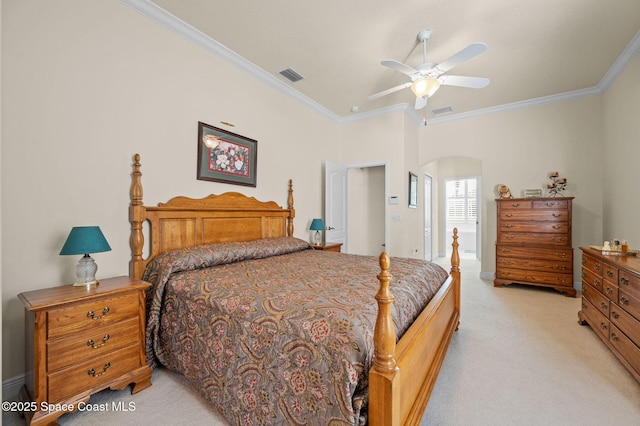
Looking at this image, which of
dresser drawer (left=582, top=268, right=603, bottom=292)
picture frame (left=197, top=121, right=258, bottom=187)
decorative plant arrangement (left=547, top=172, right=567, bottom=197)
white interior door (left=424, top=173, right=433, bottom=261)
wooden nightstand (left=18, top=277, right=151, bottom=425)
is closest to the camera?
wooden nightstand (left=18, top=277, right=151, bottom=425)

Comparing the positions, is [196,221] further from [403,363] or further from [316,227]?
[403,363]

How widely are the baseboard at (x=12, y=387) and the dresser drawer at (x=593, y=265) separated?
4638 millimetres

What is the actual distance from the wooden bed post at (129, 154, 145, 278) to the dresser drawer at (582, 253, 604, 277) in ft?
13.4

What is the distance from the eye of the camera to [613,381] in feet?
6.50

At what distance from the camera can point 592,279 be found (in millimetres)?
2701

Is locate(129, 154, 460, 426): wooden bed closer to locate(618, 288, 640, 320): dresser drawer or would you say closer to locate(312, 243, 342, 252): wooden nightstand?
locate(312, 243, 342, 252): wooden nightstand

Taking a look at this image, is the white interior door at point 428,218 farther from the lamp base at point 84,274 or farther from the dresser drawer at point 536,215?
the lamp base at point 84,274

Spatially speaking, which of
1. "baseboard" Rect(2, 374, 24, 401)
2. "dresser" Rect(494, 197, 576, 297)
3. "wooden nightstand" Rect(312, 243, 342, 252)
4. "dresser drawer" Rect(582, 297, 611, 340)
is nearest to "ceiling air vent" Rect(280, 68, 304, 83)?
"wooden nightstand" Rect(312, 243, 342, 252)

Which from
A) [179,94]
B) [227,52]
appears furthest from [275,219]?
[227,52]

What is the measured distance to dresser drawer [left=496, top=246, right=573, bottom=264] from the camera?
399 centimetres

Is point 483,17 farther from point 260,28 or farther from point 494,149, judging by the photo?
point 494,149

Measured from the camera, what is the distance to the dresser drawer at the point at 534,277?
3977 millimetres

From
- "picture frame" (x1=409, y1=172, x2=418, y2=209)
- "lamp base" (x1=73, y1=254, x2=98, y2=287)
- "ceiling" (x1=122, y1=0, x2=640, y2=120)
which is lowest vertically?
"lamp base" (x1=73, y1=254, x2=98, y2=287)

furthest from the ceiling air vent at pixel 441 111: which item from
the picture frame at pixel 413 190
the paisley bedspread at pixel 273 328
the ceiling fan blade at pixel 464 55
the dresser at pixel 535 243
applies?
the paisley bedspread at pixel 273 328
